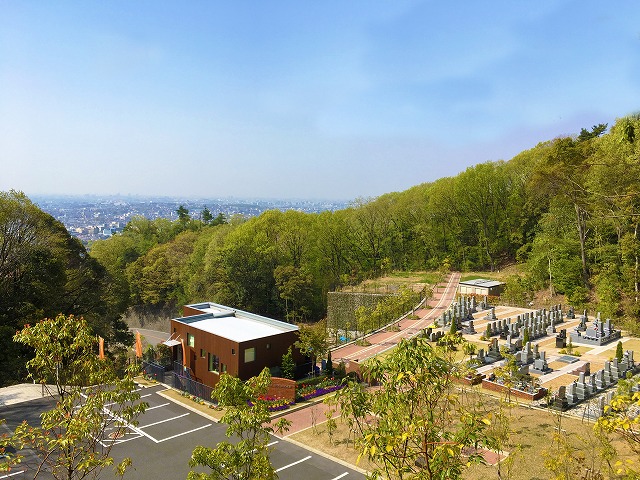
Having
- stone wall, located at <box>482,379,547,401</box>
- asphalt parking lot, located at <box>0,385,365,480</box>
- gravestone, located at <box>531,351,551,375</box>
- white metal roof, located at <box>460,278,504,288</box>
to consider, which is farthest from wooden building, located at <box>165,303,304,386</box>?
white metal roof, located at <box>460,278,504,288</box>

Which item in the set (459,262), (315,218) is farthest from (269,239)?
(459,262)

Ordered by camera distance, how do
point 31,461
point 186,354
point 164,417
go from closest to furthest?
point 31,461
point 164,417
point 186,354

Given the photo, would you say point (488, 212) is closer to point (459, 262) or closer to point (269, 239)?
point (459, 262)

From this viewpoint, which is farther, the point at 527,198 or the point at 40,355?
the point at 527,198

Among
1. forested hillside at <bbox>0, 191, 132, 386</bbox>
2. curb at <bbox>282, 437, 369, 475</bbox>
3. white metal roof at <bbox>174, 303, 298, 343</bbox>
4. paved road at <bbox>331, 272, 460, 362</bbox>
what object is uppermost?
forested hillside at <bbox>0, 191, 132, 386</bbox>

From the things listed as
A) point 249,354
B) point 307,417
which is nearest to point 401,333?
point 249,354

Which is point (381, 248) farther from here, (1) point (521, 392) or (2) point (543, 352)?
(1) point (521, 392)

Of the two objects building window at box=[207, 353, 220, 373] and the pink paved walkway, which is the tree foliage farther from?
building window at box=[207, 353, 220, 373]

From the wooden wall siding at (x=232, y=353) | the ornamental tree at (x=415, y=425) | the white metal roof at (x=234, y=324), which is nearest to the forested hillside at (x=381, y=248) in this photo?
the white metal roof at (x=234, y=324)
